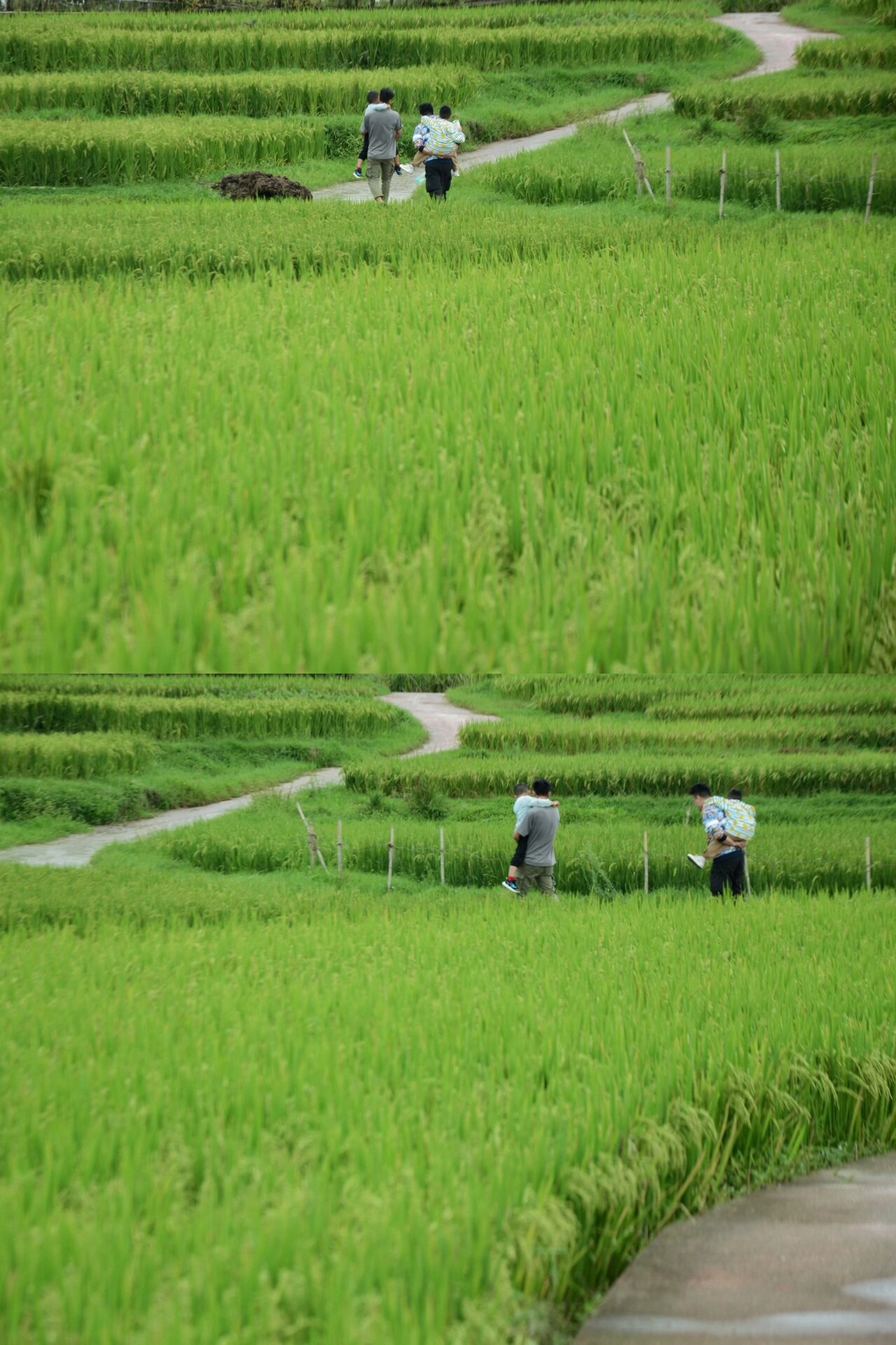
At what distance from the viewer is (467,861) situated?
823 centimetres

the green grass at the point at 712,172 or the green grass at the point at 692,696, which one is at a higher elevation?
the green grass at the point at 712,172

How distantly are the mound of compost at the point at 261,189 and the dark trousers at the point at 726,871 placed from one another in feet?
20.5

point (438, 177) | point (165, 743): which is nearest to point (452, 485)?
point (165, 743)

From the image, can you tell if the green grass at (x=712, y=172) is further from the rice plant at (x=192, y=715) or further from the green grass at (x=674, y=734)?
the rice plant at (x=192, y=715)

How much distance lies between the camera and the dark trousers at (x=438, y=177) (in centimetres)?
1000

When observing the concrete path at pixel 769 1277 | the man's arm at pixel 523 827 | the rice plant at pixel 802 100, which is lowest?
the man's arm at pixel 523 827

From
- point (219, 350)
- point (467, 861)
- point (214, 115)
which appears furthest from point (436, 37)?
point (219, 350)

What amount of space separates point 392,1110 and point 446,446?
1.73m

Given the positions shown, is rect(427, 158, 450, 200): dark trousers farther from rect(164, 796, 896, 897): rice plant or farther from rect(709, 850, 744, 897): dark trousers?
rect(709, 850, 744, 897): dark trousers

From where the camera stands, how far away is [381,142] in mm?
9969

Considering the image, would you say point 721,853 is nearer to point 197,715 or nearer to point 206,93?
point 197,715

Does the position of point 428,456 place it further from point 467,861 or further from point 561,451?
point 467,861

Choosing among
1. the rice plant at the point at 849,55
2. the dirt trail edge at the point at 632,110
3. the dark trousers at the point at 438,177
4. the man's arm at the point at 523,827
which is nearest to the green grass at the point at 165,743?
the man's arm at the point at 523,827

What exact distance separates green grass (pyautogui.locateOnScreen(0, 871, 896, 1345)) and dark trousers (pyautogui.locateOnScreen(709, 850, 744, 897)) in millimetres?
1647
